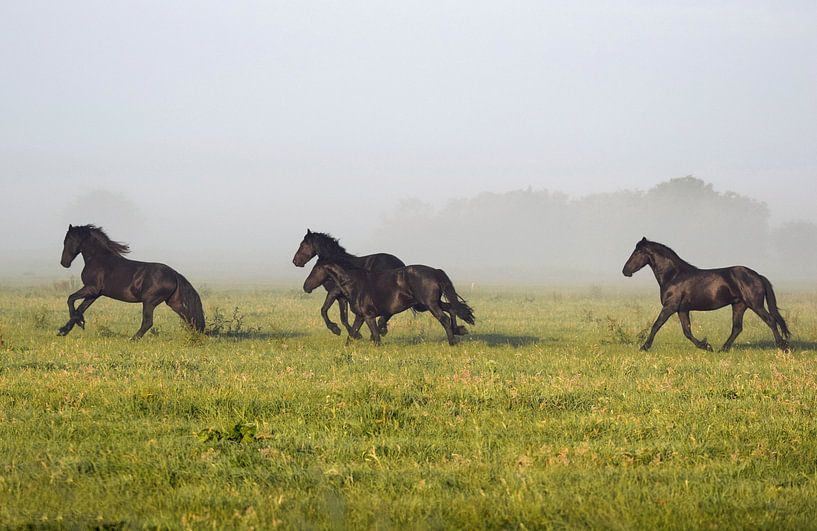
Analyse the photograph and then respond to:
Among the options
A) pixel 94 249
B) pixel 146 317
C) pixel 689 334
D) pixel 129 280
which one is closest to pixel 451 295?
pixel 689 334

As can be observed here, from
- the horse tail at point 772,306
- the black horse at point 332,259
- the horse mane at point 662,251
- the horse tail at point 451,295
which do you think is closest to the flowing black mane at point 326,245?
the black horse at point 332,259

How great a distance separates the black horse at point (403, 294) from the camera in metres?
16.7

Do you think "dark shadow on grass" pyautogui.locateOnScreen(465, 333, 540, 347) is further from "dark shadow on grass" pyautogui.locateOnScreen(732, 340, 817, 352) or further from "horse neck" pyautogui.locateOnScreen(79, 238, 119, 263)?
"horse neck" pyautogui.locateOnScreen(79, 238, 119, 263)

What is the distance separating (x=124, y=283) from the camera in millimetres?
17688

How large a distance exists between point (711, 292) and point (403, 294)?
19.1ft

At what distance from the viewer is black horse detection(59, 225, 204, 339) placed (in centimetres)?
1767

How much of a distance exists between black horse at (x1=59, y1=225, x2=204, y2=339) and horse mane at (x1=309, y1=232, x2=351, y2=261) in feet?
8.90

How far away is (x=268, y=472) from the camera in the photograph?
281 inches

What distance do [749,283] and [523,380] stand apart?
23.1 ft

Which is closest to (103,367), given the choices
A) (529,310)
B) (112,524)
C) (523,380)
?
(523,380)

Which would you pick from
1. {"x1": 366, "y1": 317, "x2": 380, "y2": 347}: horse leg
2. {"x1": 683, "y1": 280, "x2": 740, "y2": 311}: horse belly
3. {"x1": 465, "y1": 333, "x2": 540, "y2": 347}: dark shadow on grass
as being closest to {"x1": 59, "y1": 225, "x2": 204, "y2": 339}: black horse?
{"x1": 366, "y1": 317, "x2": 380, "y2": 347}: horse leg

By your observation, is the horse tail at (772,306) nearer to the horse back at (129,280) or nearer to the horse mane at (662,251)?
the horse mane at (662,251)

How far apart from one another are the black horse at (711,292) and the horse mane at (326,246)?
603 centimetres

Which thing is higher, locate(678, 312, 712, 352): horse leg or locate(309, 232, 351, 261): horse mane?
locate(309, 232, 351, 261): horse mane
